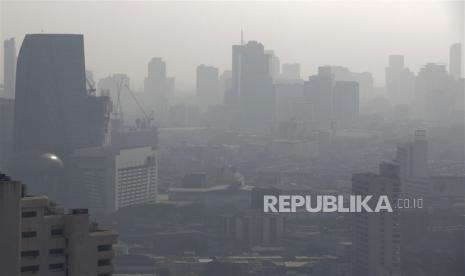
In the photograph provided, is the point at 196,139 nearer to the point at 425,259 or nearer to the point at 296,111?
the point at 296,111

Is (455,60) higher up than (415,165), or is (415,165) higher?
(455,60)

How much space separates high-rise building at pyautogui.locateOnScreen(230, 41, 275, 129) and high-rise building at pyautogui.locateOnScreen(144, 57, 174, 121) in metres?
0.55

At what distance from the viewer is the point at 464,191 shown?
809 cm

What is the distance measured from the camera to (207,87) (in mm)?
9266

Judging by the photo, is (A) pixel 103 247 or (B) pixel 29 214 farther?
(A) pixel 103 247

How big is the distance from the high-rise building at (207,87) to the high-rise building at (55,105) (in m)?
0.87

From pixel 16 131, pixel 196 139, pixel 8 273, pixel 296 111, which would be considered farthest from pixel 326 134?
pixel 8 273

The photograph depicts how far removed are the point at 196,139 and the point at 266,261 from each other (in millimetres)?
3170

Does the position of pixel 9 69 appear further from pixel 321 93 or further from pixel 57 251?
pixel 57 251

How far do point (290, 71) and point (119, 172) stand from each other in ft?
5.58

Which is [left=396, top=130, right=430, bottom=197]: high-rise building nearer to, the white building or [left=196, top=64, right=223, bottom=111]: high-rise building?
[left=196, top=64, right=223, bottom=111]: high-rise building

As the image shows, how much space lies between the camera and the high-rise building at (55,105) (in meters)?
9.98

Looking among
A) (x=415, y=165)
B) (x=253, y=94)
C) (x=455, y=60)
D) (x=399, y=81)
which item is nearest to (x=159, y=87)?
(x=253, y=94)

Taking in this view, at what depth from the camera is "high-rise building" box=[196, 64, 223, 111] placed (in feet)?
28.0
